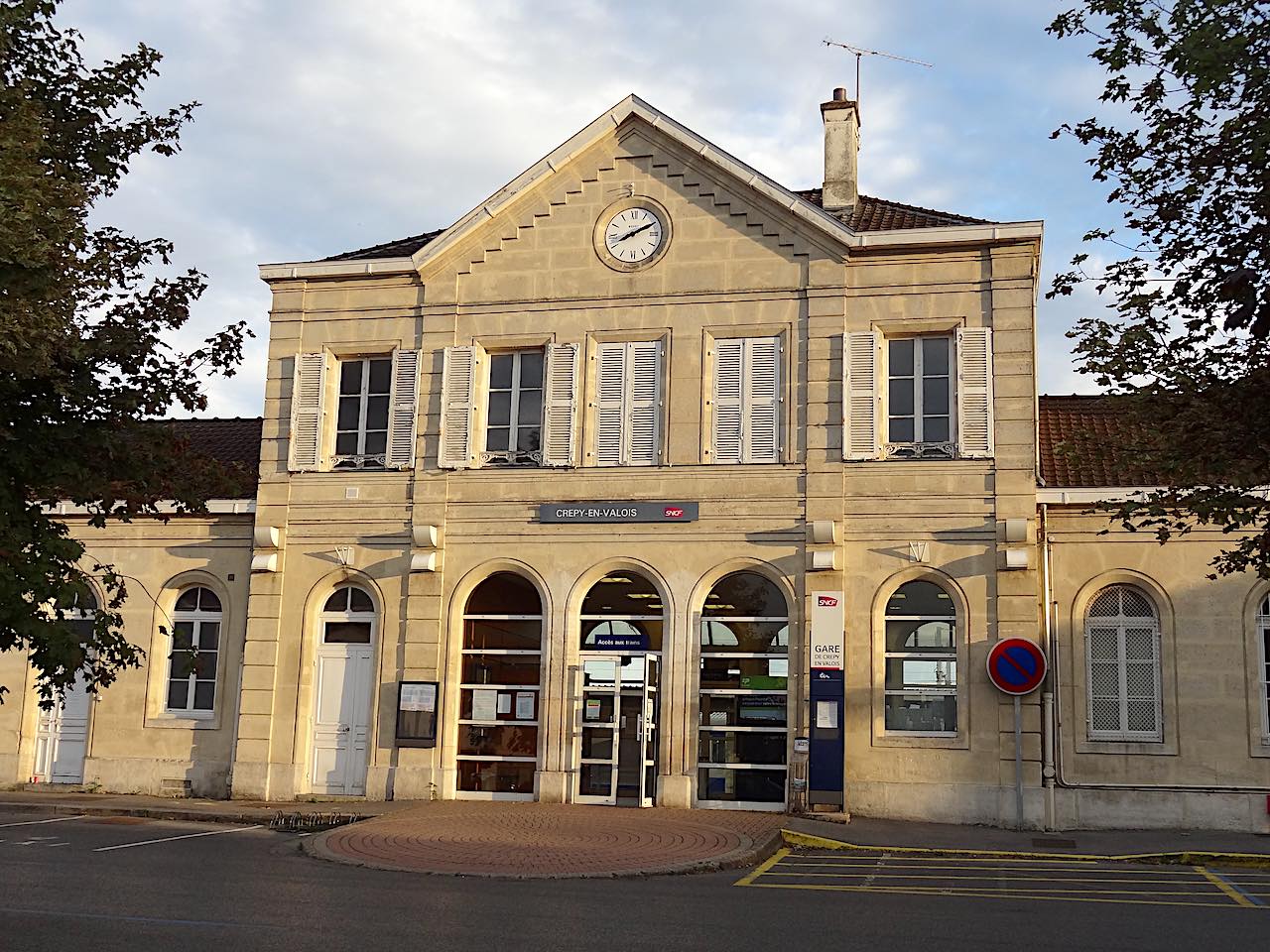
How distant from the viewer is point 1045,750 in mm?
17812

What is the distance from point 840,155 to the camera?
68.5 feet

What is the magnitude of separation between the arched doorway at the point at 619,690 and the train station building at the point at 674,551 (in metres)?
0.05

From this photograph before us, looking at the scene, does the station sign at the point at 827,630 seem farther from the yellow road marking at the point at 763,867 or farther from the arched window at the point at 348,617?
the arched window at the point at 348,617

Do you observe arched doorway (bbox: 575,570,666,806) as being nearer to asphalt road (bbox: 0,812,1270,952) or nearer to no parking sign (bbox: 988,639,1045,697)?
no parking sign (bbox: 988,639,1045,697)

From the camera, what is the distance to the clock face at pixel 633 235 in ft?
66.5

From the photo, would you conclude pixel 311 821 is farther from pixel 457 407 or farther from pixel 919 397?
pixel 919 397

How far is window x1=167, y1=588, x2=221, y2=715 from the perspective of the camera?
2097 cm

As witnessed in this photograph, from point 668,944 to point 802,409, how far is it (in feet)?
36.3

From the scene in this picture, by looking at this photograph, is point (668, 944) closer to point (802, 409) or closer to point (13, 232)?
point (13, 232)

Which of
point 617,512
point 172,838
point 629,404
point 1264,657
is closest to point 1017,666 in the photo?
point 1264,657

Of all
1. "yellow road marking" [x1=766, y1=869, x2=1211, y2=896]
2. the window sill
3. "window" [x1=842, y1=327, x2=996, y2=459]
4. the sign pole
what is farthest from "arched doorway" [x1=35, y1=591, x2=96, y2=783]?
the sign pole

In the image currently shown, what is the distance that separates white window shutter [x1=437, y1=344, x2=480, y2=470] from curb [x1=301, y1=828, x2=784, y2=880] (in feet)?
21.3

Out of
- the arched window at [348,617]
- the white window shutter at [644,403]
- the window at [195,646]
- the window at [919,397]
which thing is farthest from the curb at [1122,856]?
the window at [195,646]

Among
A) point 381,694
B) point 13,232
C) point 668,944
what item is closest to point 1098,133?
point 668,944
